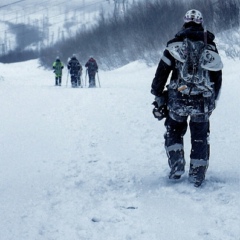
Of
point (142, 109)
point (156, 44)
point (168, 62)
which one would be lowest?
point (142, 109)

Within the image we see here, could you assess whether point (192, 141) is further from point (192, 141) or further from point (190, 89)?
point (190, 89)

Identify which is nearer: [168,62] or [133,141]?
[168,62]

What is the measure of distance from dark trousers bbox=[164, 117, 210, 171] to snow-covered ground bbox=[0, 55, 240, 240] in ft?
0.91

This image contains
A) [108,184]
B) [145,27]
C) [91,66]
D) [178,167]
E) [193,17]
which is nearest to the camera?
[193,17]

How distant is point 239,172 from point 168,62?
1.62 m

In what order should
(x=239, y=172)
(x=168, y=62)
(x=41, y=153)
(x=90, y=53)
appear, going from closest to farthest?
(x=168, y=62), (x=239, y=172), (x=41, y=153), (x=90, y=53)

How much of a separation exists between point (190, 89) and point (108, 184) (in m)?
1.41

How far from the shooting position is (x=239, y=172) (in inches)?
171

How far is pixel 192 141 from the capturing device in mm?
3988

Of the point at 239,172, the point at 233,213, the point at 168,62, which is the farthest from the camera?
the point at 239,172

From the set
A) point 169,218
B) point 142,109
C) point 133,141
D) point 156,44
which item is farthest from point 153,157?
point 156,44

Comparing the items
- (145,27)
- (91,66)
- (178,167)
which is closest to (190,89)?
(178,167)

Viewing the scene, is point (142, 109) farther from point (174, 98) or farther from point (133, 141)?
point (174, 98)

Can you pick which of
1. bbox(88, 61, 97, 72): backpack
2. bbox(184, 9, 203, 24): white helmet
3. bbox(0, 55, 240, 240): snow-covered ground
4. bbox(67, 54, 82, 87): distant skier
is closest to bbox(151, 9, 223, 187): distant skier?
bbox(184, 9, 203, 24): white helmet
